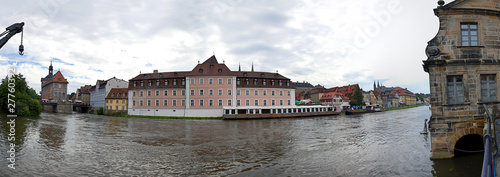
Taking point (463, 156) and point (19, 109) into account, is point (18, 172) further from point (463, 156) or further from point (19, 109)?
point (19, 109)

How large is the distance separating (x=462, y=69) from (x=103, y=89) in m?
74.6

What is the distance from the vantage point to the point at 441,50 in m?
10.7

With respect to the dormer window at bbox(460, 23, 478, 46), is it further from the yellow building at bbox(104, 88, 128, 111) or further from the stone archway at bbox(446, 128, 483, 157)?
the yellow building at bbox(104, 88, 128, 111)

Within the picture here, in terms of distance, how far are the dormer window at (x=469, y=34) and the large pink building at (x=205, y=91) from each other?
35801 mm

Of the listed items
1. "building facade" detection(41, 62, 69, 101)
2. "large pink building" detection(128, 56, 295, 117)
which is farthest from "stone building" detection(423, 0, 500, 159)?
"building facade" detection(41, 62, 69, 101)

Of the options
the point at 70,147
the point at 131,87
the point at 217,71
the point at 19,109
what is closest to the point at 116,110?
the point at 131,87

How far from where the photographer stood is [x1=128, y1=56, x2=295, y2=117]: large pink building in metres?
47.2

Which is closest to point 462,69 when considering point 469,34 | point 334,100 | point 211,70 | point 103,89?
point 469,34

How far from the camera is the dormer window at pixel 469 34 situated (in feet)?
35.4

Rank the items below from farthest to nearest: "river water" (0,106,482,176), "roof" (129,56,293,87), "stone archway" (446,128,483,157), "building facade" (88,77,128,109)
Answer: "building facade" (88,77,128,109) < "roof" (129,56,293,87) < "stone archway" (446,128,483,157) < "river water" (0,106,482,176)

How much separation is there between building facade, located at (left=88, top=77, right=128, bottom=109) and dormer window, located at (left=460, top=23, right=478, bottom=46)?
7164cm

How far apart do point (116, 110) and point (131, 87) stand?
1034 centimetres

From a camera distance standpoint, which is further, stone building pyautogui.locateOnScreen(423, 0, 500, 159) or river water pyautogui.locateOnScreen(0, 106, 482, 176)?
stone building pyautogui.locateOnScreen(423, 0, 500, 159)

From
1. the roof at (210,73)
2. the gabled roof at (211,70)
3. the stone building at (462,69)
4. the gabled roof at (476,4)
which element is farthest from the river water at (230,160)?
the roof at (210,73)
